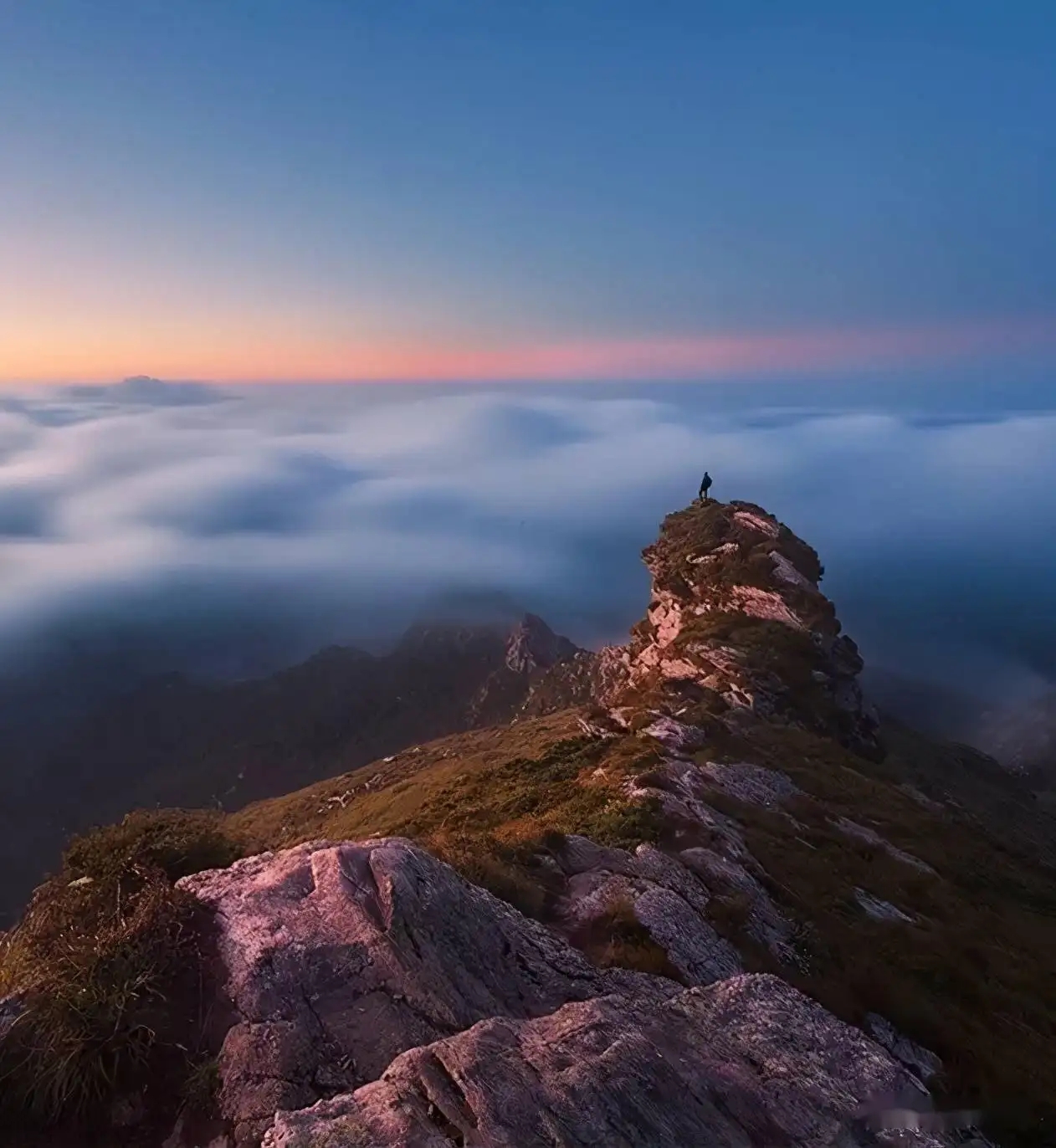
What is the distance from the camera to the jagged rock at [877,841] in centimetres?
2850

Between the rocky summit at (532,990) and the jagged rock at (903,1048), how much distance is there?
65mm

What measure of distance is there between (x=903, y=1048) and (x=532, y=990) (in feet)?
27.4

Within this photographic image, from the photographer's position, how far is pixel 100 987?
10180 millimetres

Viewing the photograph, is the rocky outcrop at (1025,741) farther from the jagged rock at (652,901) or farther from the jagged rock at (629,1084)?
the jagged rock at (629,1084)

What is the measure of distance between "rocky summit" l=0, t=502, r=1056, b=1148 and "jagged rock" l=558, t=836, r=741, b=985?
0.08 meters

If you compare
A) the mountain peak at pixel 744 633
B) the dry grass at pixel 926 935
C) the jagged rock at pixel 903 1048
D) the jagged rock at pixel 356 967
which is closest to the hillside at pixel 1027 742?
the mountain peak at pixel 744 633

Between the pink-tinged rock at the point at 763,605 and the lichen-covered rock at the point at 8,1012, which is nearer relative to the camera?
the lichen-covered rock at the point at 8,1012

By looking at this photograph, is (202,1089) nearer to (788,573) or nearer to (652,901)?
(652,901)

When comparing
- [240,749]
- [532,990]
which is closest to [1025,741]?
[240,749]

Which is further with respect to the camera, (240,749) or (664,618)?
(240,749)

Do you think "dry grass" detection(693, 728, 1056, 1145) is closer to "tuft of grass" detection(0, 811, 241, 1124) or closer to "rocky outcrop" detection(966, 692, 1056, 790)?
"tuft of grass" detection(0, 811, 241, 1124)

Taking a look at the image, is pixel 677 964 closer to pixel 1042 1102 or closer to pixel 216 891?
pixel 1042 1102

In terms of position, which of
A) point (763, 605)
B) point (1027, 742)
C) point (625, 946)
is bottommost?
point (1027, 742)

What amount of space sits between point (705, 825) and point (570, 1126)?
44.3 ft
